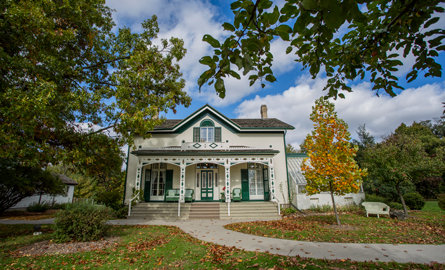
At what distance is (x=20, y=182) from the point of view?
1443cm

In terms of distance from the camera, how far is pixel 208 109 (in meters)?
18.3

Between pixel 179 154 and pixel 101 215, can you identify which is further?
pixel 179 154

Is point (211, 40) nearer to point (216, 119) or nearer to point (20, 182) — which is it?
point (216, 119)

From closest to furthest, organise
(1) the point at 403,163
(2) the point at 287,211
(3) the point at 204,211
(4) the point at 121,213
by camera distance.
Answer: (1) the point at 403,163, (4) the point at 121,213, (3) the point at 204,211, (2) the point at 287,211

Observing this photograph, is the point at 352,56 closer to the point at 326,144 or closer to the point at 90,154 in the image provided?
the point at 326,144

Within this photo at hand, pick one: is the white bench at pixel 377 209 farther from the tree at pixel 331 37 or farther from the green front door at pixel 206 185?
the tree at pixel 331 37

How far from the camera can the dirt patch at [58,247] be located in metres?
6.06

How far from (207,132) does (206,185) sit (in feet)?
14.2

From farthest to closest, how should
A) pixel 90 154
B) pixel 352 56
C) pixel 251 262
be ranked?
pixel 90 154 < pixel 251 262 < pixel 352 56

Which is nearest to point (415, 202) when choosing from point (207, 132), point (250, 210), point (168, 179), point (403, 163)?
point (403, 163)

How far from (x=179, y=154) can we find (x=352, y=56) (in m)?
13.5

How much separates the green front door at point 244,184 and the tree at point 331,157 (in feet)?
22.6

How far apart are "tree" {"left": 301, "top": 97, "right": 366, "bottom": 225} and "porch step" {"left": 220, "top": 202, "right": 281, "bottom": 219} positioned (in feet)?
14.8

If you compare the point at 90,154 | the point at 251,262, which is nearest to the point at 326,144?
the point at 251,262
